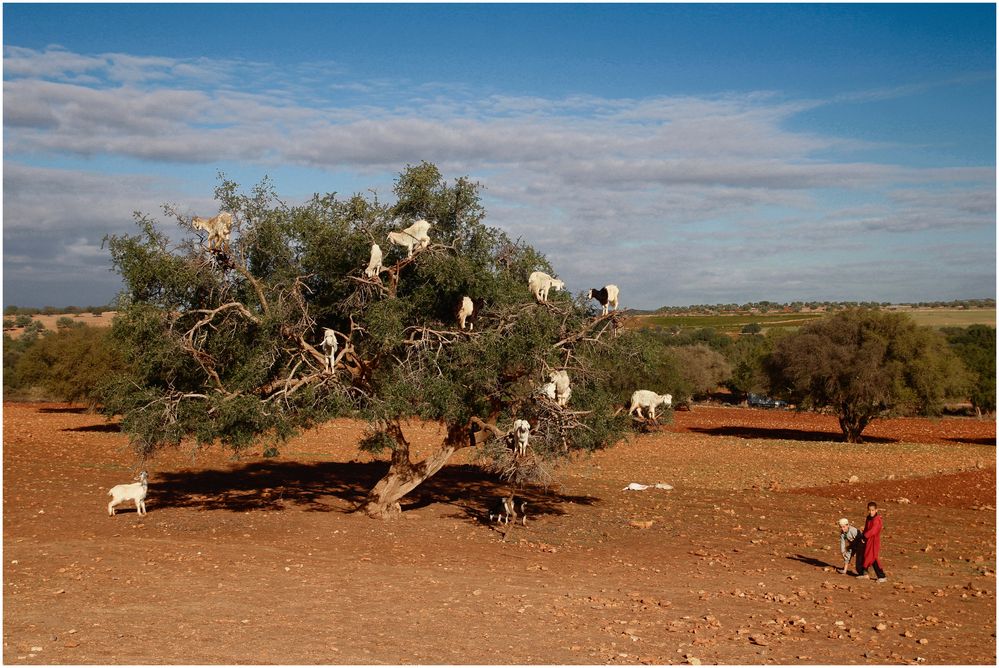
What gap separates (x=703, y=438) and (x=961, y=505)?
72.3ft

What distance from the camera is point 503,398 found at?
16281 mm

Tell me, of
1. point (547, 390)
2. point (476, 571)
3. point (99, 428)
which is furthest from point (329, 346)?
point (99, 428)

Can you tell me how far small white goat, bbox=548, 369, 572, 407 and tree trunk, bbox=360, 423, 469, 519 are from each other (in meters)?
2.67

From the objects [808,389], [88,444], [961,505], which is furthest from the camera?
[808,389]

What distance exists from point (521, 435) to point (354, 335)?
4.34 metres

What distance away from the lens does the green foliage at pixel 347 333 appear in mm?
15109

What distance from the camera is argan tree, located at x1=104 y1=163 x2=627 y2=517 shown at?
49.6ft

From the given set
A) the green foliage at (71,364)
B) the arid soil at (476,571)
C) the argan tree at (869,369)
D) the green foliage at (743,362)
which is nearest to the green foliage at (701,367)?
the green foliage at (743,362)

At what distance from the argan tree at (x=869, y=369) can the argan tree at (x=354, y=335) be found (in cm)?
2732

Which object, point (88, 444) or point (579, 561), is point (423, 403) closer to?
point (579, 561)

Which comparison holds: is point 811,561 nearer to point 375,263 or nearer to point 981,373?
point 375,263

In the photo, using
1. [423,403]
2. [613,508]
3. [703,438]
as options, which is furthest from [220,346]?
[703,438]

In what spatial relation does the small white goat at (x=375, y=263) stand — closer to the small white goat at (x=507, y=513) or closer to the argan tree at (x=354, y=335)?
the argan tree at (x=354, y=335)

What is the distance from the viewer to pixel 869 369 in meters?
39.6
